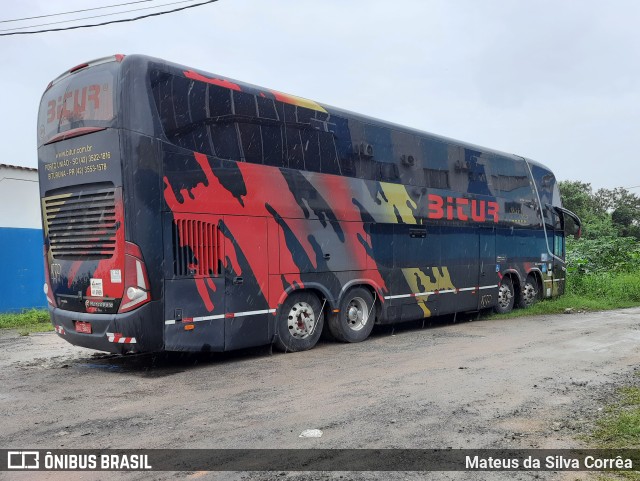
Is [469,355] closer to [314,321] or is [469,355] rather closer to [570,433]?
[314,321]

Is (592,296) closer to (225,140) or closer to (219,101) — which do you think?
(225,140)

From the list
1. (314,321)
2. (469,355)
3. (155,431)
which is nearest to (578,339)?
(469,355)

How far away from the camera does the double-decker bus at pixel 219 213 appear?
735cm

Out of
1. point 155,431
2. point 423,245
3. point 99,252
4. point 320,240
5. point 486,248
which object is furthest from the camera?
point 486,248

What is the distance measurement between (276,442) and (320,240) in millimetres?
5123

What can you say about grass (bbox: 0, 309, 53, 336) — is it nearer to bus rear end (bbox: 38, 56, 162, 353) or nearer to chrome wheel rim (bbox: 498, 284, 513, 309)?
bus rear end (bbox: 38, 56, 162, 353)

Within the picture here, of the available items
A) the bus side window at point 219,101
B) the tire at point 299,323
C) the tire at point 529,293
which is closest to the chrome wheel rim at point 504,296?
the tire at point 529,293

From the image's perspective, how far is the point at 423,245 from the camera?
11734 mm

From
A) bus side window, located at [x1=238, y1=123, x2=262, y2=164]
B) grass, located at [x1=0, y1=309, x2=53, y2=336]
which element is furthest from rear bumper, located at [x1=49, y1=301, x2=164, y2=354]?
grass, located at [x1=0, y1=309, x2=53, y2=336]

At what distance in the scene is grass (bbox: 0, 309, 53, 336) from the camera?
12.7 meters

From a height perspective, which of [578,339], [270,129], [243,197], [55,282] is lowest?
[578,339]

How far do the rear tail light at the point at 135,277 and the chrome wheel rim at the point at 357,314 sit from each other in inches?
157

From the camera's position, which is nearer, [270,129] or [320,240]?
[270,129]

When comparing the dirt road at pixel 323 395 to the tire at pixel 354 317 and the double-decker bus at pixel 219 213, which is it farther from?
the double-decker bus at pixel 219 213
